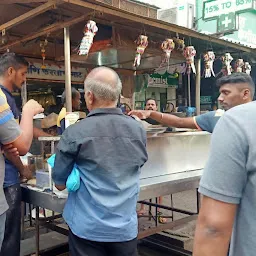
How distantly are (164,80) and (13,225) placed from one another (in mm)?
6212

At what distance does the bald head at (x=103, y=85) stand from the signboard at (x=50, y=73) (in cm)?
330

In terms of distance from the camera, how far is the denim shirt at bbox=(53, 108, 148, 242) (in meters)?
1.88

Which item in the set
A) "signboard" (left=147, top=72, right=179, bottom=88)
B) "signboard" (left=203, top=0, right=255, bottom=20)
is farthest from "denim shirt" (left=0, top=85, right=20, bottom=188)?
"signboard" (left=147, top=72, right=179, bottom=88)

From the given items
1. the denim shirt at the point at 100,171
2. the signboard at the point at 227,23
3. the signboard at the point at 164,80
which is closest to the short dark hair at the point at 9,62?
the denim shirt at the point at 100,171

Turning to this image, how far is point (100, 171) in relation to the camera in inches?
74.7

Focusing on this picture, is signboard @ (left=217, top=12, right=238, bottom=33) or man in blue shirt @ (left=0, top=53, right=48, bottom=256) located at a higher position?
signboard @ (left=217, top=12, right=238, bottom=33)

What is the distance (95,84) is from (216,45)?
277 cm

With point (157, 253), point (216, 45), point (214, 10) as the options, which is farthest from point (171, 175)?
point (214, 10)

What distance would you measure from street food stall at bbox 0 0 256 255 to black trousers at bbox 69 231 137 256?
458 millimetres

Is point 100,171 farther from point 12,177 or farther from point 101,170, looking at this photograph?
point 12,177

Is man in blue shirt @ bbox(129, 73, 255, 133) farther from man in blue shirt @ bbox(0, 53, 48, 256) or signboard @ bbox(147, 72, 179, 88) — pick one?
signboard @ bbox(147, 72, 179, 88)

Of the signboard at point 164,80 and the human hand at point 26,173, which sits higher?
the signboard at point 164,80

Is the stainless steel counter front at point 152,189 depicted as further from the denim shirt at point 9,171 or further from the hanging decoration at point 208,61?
the hanging decoration at point 208,61

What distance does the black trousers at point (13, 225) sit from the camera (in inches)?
95.9
